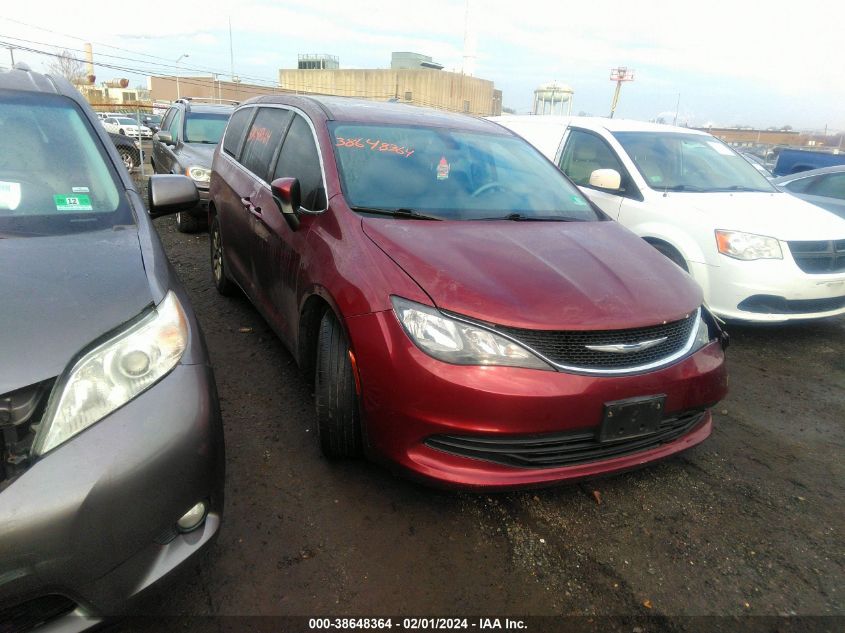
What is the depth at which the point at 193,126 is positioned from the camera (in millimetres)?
8594

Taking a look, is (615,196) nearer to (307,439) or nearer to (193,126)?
(307,439)

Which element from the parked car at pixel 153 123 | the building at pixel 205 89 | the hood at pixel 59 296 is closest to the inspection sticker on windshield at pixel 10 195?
the hood at pixel 59 296

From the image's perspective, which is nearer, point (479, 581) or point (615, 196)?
point (479, 581)

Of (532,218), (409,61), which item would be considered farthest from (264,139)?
(409,61)

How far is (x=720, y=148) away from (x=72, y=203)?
18.9ft

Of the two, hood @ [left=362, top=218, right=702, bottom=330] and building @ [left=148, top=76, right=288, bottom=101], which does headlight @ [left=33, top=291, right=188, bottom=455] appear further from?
building @ [left=148, top=76, right=288, bottom=101]

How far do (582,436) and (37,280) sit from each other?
1.91m

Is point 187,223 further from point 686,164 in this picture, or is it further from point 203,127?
point 686,164

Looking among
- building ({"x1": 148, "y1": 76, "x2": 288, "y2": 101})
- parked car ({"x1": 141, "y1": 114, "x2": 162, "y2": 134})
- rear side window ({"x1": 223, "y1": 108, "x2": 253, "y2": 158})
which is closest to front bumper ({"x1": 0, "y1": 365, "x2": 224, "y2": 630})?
rear side window ({"x1": 223, "y1": 108, "x2": 253, "y2": 158})

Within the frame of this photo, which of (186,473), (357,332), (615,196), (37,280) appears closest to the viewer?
(186,473)

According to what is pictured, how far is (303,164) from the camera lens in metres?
3.23

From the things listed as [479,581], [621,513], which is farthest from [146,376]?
[621,513]

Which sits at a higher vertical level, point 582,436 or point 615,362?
point 615,362

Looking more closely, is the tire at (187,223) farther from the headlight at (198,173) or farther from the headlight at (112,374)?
the headlight at (112,374)
